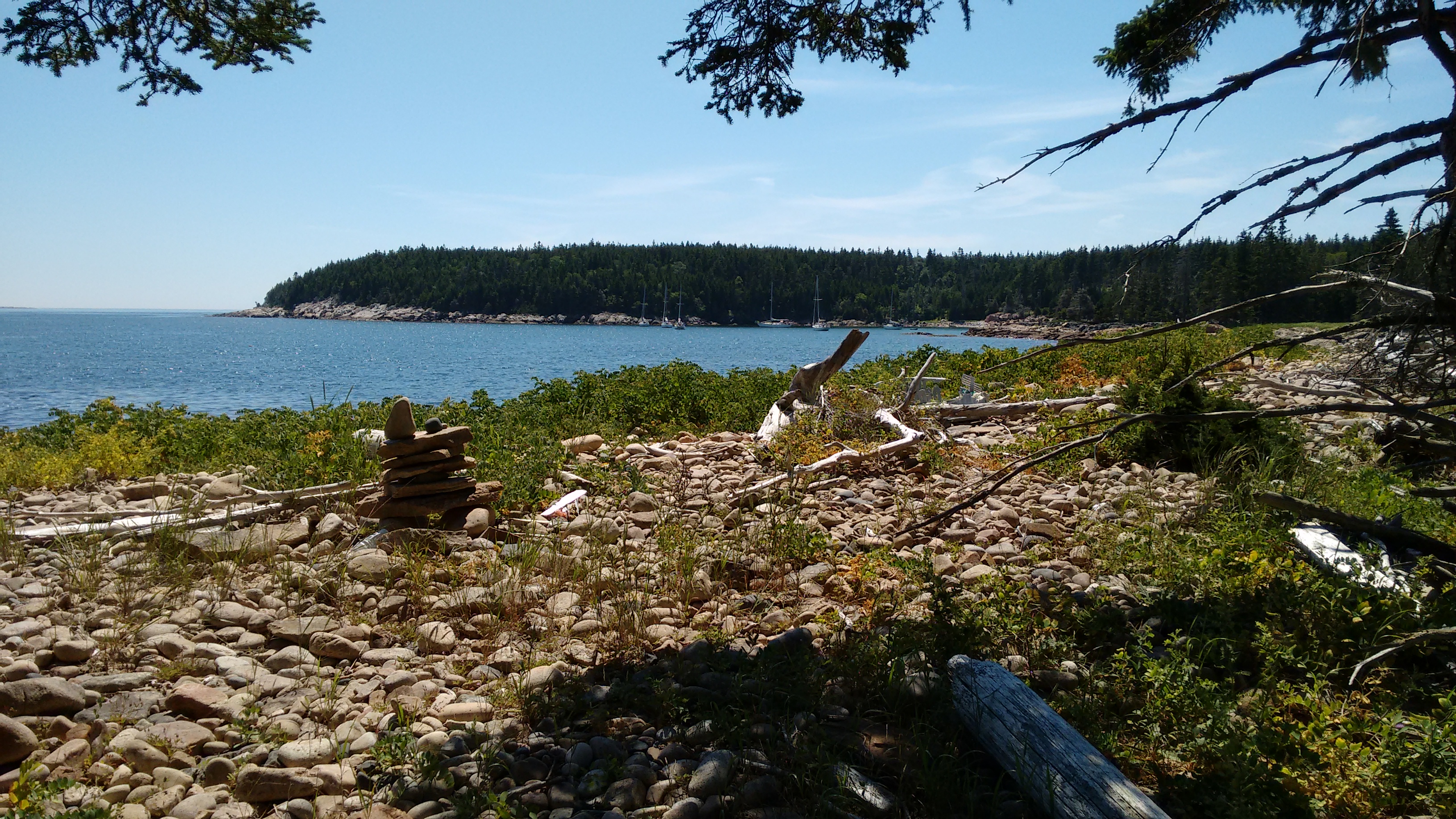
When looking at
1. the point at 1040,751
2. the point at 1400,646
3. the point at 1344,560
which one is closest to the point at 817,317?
the point at 1344,560

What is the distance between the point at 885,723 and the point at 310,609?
11.1 feet

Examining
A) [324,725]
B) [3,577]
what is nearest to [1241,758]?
[324,725]

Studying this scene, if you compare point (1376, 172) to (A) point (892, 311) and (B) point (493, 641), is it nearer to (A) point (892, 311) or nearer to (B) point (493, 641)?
(B) point (493, 641)

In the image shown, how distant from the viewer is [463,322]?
12444 centimetres

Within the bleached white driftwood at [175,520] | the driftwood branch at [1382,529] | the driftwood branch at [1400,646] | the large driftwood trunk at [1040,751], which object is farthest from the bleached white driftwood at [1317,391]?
the bleached white driftwood at [175,520]

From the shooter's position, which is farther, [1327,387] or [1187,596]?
[1327,387]

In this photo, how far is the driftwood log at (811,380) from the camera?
34.6ft

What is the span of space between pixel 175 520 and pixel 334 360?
A: 4649 centimetres

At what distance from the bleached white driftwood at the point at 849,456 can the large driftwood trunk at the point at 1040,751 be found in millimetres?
3850

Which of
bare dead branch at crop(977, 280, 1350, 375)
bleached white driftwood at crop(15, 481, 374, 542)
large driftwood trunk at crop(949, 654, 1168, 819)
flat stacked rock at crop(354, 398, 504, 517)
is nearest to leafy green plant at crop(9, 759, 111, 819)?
bleached white driftwood at crop(15, 481, 374, 542)

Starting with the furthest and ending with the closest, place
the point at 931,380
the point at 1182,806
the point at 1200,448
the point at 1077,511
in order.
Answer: the point at 931,380
the point at 1200,448
the point at 1077,511
the point at 1182,806

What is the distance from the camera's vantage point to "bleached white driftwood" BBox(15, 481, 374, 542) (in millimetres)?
5672

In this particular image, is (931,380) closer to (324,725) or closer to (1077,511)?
(1077,511)

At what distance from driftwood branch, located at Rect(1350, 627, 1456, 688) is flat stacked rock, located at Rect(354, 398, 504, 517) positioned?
568 cm
